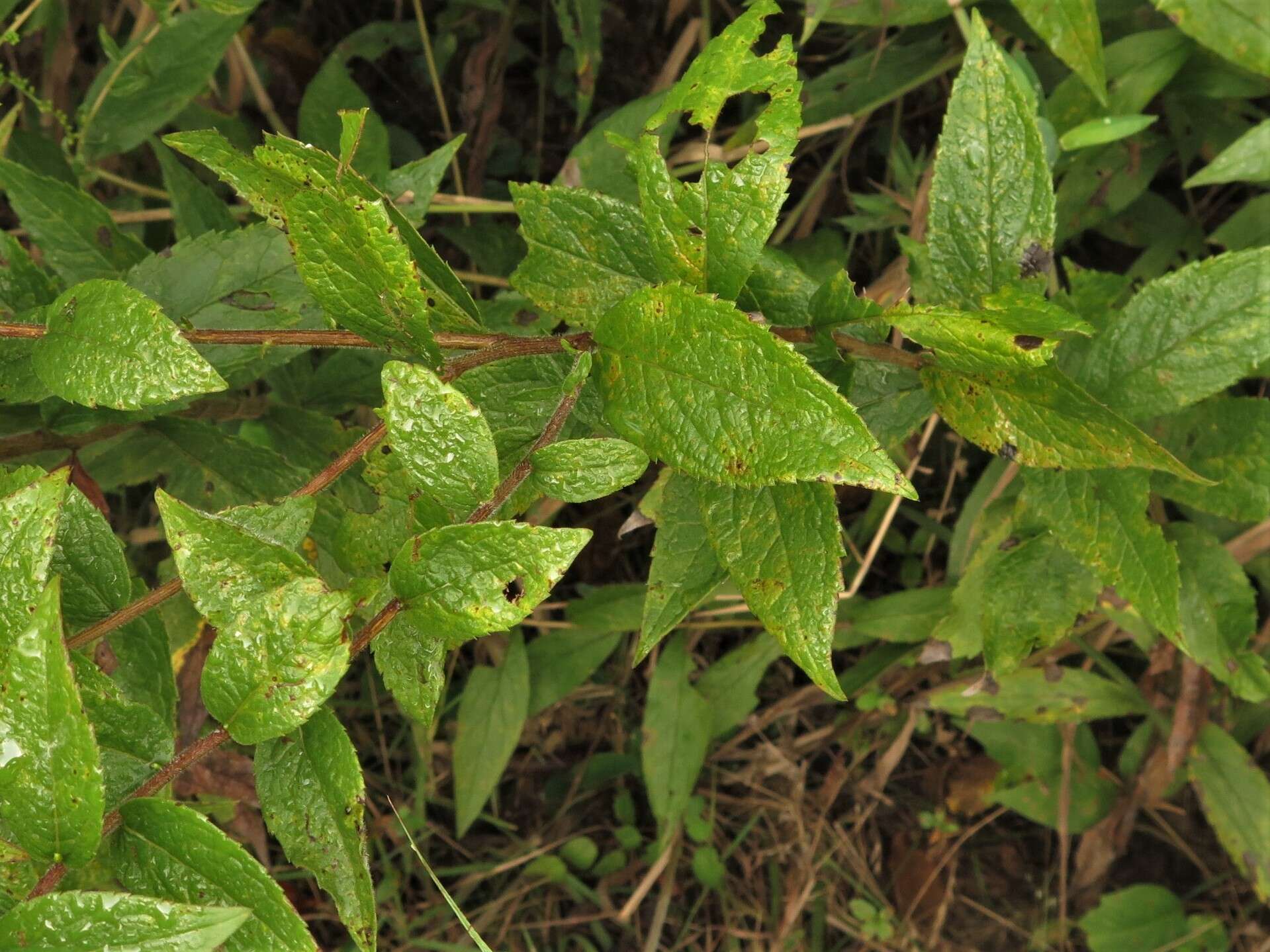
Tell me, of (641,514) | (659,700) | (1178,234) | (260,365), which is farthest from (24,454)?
(1178,234)

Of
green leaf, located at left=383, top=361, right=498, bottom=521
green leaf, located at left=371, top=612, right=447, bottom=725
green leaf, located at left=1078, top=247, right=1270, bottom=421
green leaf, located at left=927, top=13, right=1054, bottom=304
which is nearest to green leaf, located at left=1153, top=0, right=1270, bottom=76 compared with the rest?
green leaf, located at left=1078, top=247, right=1270, bottom=421

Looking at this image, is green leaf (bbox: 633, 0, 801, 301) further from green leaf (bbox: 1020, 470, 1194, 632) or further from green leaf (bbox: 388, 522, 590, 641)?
green leaf (bbox: 1020, 470, 1194, 632)

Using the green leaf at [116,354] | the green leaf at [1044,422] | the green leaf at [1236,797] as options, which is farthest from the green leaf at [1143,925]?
the green leaf at [116,354]

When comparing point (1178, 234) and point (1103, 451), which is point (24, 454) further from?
point (1178, 234)

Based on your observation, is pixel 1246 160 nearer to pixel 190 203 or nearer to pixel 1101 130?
pixel 1101 130

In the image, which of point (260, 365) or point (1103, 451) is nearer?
point (1103, 451)

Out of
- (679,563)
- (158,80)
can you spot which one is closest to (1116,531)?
(679,563)
